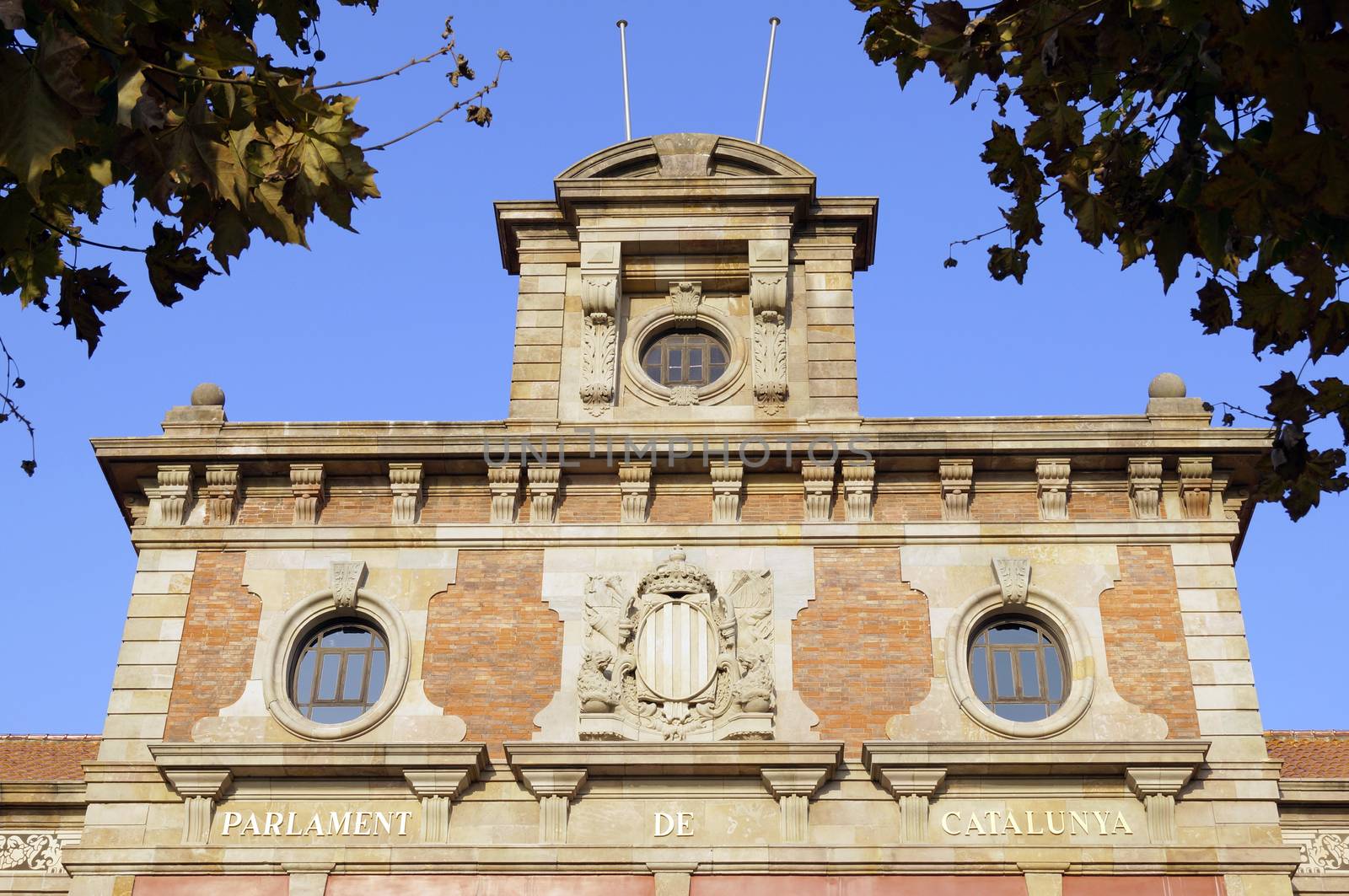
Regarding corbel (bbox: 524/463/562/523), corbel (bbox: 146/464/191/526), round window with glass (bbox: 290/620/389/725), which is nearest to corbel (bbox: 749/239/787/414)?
corbel (bbox: 524/463/562/523)

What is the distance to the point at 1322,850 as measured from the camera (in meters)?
17.9

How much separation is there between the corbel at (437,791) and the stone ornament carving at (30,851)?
4042mm

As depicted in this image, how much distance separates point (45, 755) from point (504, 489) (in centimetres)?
748

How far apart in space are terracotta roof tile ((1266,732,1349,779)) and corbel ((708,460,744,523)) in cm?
682

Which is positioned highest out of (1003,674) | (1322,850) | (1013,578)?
(1013,578)

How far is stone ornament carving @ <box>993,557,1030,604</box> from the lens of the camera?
61.5ft

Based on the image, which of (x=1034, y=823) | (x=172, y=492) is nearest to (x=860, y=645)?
(x=1034, y=823)

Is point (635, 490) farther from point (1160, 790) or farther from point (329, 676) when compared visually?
point (1160, 790)

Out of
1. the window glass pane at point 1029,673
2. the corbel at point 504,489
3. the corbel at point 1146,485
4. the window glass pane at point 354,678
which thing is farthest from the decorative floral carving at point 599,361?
the corbel at point 1146,485

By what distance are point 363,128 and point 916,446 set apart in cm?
1100

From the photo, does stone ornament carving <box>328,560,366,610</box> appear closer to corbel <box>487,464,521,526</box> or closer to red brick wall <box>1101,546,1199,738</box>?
→ corbel <box>487,464,521,526</box>

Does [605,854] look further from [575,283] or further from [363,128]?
[363,128]

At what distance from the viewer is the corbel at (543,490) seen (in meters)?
19.5

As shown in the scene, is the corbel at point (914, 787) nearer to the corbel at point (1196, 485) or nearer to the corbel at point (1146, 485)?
the corbel at point (1146, 485)
